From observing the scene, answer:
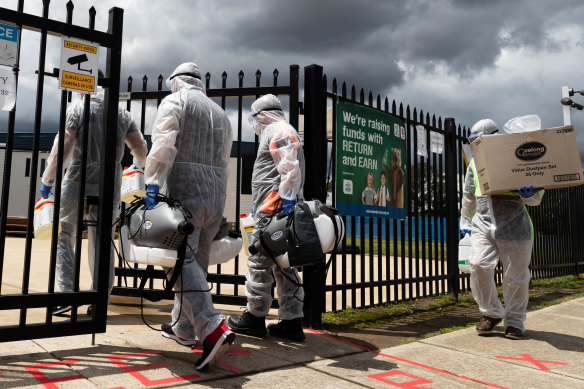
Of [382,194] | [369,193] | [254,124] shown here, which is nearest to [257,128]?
[254,124]

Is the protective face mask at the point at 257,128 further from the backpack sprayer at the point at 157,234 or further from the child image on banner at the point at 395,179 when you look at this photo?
the child image on banner at the point at 395,179

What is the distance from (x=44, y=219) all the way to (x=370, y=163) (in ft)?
10.5

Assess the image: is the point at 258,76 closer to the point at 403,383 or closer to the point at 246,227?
the point at 246,227

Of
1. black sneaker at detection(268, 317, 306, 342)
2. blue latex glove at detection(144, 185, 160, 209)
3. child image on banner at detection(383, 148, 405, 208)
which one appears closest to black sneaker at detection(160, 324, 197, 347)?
black sneaker at detection(268, 317, 306, 342)

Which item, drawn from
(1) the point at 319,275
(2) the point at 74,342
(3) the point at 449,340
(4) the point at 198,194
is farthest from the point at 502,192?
(2) the point at 74,342

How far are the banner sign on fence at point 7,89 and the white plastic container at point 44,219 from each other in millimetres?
1168

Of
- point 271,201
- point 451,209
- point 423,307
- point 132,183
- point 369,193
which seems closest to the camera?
point 271,201

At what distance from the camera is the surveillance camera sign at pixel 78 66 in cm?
316

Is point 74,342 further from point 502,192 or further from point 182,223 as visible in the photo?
point 502,192

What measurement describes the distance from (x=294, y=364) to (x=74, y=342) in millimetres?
1581

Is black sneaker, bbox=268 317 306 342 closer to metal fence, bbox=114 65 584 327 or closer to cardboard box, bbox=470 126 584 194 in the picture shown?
metal fence, bbox=114 65 584 327

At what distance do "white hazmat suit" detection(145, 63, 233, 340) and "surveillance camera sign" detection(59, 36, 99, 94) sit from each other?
1.66ft

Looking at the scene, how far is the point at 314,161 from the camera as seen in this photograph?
4555 mm

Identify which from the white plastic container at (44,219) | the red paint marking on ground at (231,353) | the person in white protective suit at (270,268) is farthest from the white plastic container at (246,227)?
the white plastic container at (44,219)
